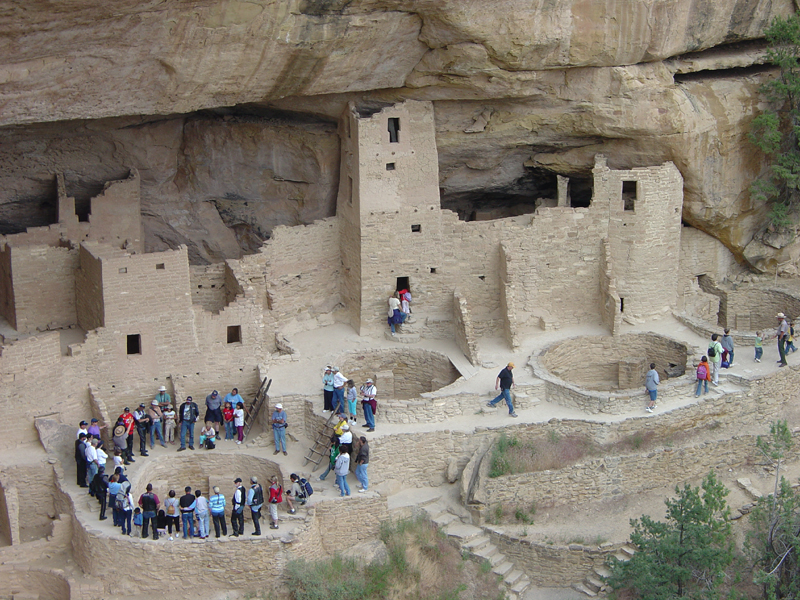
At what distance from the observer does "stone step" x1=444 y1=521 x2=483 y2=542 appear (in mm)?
23281

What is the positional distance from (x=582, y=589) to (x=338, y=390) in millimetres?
5631

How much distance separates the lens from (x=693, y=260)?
96.6ft

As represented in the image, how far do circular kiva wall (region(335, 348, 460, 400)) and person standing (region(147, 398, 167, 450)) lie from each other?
3870mm

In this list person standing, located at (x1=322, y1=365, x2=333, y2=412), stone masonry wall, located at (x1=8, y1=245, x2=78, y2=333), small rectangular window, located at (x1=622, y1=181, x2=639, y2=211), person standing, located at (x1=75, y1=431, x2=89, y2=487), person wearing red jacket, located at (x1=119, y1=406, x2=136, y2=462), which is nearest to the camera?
person standing, located at (x1=75, y1=431, x2=89, y2=487)

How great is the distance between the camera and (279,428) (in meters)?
24.1

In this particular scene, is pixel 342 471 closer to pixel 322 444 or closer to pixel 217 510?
pixel 322 444

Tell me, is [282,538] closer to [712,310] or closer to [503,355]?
[503,355]

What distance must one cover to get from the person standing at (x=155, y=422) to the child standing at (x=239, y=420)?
132 cm

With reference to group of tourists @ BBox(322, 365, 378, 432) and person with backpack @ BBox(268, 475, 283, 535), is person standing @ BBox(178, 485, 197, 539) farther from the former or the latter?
group of tourists @ BBox(322, 365, 378, 432)

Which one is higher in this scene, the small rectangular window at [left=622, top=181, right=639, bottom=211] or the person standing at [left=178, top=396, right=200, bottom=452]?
the small rectangular window at [left=622, top=181, right=639, bottom=211]

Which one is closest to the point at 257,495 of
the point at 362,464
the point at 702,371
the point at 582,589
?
the point at 362,464

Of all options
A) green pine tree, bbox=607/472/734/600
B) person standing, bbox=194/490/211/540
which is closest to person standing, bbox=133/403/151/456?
person standing, bbox=194/490/211/540

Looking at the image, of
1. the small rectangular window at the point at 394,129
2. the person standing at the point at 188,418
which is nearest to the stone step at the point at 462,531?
the person standing at the point at 188,418

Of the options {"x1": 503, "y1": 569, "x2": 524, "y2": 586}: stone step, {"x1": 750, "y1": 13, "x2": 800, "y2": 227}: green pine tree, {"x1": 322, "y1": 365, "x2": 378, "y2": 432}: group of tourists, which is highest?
{"x1": 750, "y1": 13, "x2": 800, "y2": 227}: green pine tree
